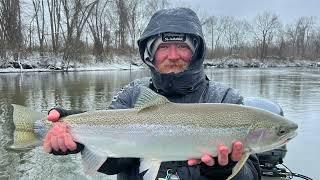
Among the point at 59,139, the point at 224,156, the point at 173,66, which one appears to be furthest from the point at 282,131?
the point at 59,139

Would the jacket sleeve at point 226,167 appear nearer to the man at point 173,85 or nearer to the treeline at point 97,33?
the man at point 173,85

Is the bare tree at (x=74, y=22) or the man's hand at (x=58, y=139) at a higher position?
the bare tree at (x=74, y=22)

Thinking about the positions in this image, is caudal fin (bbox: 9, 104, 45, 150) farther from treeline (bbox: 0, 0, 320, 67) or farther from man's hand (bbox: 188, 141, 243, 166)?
treeline (bbox: 0, 0, 320, 67)

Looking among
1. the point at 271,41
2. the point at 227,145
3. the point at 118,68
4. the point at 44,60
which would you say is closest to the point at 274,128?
the point at 227,145

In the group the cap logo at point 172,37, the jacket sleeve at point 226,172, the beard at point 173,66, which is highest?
the cap logo at point 172,37

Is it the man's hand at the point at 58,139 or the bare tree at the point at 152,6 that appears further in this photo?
the bare tree at the point at 152,6

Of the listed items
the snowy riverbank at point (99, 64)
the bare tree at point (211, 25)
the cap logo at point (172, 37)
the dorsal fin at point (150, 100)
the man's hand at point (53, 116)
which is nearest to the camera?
the dorsal fin at point (150, 100)

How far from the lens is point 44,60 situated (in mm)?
50219

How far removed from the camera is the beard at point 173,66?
3.34 meters

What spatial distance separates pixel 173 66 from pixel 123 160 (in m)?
0.76

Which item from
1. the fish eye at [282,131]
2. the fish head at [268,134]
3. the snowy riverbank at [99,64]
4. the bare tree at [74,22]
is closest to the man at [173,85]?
the fish head at [268,134]

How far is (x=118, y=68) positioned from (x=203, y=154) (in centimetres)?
5546

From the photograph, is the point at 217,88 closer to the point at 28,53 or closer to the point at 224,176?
the point at 224,176

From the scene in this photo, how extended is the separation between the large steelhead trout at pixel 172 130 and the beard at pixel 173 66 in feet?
1.74
